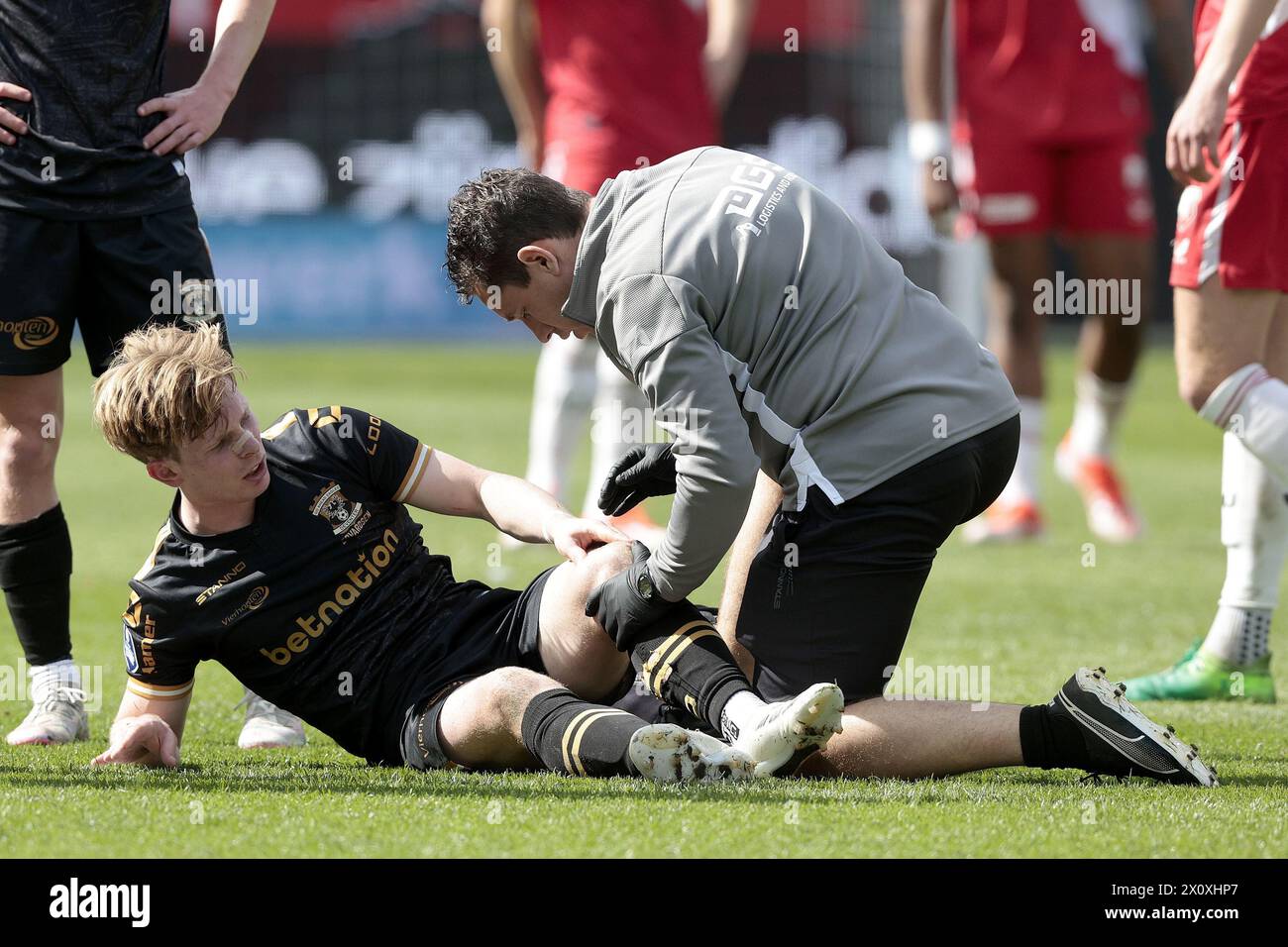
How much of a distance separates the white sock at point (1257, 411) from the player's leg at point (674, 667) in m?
1.27

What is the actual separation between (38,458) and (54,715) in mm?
534

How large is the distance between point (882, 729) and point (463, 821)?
82 cm

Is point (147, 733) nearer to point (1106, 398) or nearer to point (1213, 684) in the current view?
point (1213, 684)

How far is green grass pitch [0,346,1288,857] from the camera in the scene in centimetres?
247

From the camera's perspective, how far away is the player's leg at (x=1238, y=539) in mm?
3875

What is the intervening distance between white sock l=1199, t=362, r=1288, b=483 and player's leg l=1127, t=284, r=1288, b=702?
5 centimetres

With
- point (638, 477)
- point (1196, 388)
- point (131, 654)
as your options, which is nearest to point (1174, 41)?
point (1196, 388)

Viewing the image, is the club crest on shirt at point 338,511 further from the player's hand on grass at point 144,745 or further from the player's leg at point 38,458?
the player's leg at point 38,458

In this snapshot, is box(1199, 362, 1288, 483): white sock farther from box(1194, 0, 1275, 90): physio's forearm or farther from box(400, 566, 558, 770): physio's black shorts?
box(400, 566, 558, 770): physio's black shorts

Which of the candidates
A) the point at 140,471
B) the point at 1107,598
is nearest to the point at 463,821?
the point at 1107,598

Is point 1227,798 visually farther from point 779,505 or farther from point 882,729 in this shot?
point 779,505

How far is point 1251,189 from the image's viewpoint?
12.6 feet

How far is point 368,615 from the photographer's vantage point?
3.26 meters
